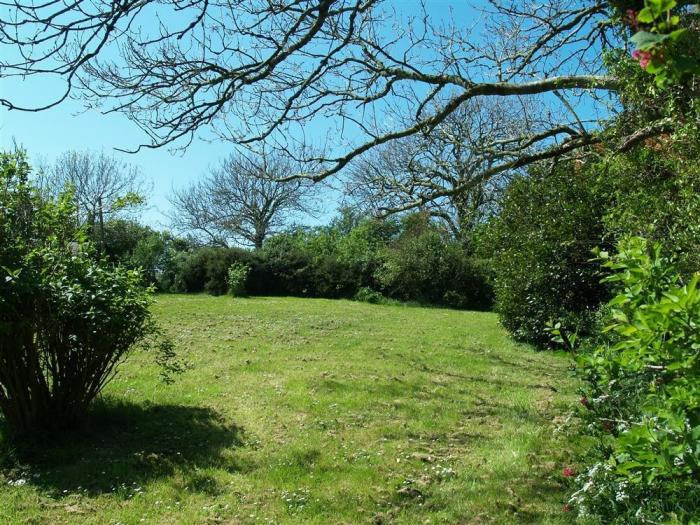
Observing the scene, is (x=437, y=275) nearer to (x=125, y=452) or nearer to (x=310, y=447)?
(x=310, y=447)

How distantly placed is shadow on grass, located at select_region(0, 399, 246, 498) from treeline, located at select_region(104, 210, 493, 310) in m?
17.2

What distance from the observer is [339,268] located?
86.5ft

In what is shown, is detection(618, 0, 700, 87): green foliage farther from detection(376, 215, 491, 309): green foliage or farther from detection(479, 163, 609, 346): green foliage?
detection(376, 215, 491, 309): green foliage

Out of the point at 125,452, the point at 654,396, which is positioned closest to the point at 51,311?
the point at 125,452

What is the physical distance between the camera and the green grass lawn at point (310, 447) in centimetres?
425

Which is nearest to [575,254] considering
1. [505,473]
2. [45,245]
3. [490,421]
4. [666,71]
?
[490,421]

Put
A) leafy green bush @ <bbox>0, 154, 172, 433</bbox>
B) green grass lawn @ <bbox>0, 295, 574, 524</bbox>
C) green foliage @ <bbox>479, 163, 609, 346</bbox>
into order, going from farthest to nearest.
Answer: green foliage @ <bbox>479, 163, 609, 346</bbox>
leafy green bush @ <bbox>0, 154, 172, 433</bbox>
green grass lawn @ <bbox>0, 295, 574, 524</bbox>

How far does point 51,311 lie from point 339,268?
2121 centimetres

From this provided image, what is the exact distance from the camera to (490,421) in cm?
662

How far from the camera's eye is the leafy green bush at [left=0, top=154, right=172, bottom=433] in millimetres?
5203

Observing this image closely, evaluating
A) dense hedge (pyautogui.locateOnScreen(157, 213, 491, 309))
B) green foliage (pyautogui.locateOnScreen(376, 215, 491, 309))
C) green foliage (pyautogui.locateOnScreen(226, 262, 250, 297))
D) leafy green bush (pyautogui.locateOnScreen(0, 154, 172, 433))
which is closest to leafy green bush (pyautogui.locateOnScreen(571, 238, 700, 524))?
leafy green bush (pyautogui.locateOnScreen(0, 154, 172, 433))

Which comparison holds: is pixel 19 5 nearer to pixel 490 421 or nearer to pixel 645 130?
pixel 645 130

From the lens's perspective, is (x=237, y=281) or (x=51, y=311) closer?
(x=51, y=311)

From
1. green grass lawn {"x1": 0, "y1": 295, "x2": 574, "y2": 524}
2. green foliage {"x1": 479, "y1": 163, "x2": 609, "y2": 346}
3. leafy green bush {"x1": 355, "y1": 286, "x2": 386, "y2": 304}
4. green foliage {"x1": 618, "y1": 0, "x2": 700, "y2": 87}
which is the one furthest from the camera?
leafy green bush {"x1": 355, "y1": 286, "x2": 386, "y2": 304}
